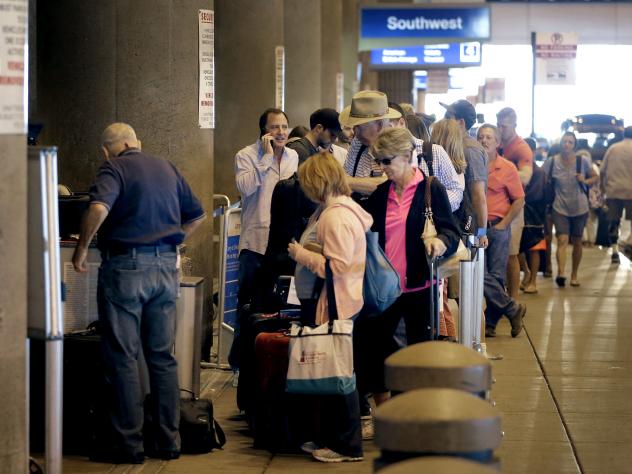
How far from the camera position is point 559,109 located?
1892 inches

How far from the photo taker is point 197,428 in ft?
25.2

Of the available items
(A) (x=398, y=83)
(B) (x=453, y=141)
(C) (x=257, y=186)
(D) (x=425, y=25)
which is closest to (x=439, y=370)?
(B) (x=453, y=141)

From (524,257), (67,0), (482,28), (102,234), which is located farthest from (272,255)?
(482,28)

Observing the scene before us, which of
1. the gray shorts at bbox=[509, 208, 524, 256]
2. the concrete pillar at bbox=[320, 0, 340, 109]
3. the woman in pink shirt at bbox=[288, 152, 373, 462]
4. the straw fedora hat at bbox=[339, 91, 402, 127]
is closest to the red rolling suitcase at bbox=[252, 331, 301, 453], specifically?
the woman in pink shirt at bbox=[288, 152, 373, 462]

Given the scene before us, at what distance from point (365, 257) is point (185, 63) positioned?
10.1 ft

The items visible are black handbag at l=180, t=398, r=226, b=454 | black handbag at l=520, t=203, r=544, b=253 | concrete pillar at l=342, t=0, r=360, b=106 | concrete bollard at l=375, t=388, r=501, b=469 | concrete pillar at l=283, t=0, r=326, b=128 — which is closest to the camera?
concrete bollard at l=375, t=388, r=501, b=469

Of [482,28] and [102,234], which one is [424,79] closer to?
[482,28]

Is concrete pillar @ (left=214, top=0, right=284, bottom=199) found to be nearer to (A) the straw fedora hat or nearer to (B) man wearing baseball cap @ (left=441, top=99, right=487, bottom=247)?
(B) man wearing baseball cap @ (left=441, top=99, right=487, bottom=247)

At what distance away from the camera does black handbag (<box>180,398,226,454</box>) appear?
7.68m

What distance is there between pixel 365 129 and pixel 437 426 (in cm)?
486

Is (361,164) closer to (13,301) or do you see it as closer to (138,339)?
(138,339)

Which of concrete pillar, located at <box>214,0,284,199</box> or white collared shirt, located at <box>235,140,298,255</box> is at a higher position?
concrete pillar, located at <box>214,0,284,199</box>

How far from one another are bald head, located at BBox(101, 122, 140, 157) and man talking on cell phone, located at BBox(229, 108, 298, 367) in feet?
8.09

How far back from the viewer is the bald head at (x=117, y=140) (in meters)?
7.34
